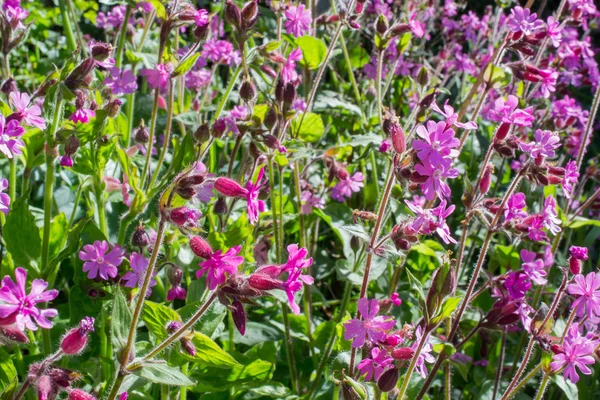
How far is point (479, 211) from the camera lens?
5.31 ft

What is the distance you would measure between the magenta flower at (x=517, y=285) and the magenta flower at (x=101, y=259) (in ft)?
2.88

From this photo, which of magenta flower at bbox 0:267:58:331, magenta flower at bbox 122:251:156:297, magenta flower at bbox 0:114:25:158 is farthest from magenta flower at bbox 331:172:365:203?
magenta flower at bbox 0:267:58:331

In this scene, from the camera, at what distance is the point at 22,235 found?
1.61 metres

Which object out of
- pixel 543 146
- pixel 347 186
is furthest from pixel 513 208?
pixel 347 186

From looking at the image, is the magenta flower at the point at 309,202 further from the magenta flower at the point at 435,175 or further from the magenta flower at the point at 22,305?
the magenta flower at the point at 22,305

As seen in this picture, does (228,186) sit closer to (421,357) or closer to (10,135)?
(10,135)

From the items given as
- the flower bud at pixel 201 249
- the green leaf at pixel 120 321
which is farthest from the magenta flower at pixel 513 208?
the green leaf at pixel 120 321

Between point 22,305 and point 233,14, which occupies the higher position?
point 233,14

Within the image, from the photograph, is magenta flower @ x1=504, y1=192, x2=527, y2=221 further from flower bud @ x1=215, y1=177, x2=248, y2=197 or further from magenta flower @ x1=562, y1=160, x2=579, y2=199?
flower bud @ x1=215, y1=177, x2=248, y2=197

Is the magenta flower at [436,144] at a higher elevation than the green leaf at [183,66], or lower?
higher

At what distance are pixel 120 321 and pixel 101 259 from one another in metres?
0.36

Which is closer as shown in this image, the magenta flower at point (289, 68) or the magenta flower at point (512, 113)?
the magenta flower at point (512, 113)

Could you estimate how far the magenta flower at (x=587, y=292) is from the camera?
143 centimetres

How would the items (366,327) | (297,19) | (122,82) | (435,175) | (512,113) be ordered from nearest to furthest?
1. (435,175)
2. (366,327)
3. (512,113)
4. (122,82)
5. (297,19)
